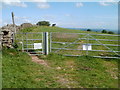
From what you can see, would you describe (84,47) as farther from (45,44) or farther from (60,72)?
(60,72)

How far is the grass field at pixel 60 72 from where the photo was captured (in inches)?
262

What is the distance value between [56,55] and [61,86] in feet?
15.9

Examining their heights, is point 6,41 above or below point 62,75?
above

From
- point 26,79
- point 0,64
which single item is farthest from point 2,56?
Result: point 26,79

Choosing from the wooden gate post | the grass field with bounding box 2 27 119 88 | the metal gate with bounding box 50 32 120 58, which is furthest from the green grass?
the metal gate with bounding box 50 32 120 58

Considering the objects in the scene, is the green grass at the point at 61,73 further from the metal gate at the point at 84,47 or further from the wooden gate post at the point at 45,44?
the metal gate at the point at 84,47

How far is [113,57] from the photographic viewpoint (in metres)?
10.9

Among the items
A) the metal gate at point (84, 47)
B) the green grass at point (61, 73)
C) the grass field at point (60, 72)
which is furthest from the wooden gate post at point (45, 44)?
the green grass at point (61, 73)

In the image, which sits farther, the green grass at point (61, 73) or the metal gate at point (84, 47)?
the metal gate at point (84, 47)

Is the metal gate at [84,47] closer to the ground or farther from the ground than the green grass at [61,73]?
farther from the ground

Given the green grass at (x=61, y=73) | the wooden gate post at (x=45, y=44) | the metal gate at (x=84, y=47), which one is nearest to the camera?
the green grass at (x=61, y=73)

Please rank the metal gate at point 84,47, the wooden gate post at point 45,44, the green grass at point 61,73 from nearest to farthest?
the green grass at point 61,73 < the metal gate at point 84,47 < the wooden gate post at point 45,44

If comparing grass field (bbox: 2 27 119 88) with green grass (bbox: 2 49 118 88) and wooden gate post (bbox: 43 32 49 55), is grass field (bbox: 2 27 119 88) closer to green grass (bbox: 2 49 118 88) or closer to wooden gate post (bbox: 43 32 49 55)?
green grass (bbox: 2 49 118 88)

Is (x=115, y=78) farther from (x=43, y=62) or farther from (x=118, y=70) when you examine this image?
(x=43, y=62)
